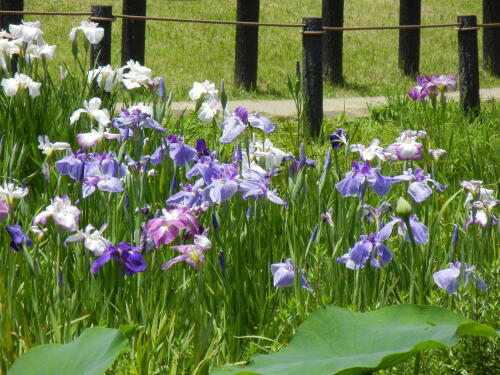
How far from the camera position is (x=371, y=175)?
91.3 inches

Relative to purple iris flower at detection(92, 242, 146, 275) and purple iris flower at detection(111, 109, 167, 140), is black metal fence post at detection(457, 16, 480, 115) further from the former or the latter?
purple iris flower at detection(92, 242, 146, 275)

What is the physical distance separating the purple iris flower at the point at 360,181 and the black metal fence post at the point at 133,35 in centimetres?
540

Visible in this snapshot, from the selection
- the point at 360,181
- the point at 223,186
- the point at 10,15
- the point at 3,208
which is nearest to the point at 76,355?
the point at 3,208

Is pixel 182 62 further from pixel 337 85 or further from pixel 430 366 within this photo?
pixel 430 366

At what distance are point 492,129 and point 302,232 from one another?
313 centimetres

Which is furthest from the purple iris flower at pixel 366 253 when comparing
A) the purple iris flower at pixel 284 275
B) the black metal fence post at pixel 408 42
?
the black metal fence post at pixel 408 42

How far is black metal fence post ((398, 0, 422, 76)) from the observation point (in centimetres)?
996

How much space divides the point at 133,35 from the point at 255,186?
18.1ft

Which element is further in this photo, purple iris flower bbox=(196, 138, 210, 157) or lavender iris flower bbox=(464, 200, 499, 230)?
purple iris flower bbox=(196, 138, 210, 157)

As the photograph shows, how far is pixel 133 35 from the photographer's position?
7453 mm

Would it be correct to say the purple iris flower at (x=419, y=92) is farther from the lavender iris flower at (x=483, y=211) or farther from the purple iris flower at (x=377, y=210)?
the lavender iris flower at (x=483, y=211)

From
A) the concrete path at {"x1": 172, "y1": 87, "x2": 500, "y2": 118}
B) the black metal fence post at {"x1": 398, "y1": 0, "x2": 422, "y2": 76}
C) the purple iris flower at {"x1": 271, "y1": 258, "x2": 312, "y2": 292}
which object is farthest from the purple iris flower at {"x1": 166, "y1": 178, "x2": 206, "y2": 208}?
the black metal fence post at {"x1": 398, "y1": 0, "x2": 422, "y2": 76}

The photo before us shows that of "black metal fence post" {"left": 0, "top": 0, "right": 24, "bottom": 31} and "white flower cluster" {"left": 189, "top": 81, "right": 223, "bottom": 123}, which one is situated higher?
"black metal fence post" {"left": 0, "top": 0, "right": 24, "bottom": 31}

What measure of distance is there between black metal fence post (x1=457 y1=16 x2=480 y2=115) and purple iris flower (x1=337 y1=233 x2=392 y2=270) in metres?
4.36
